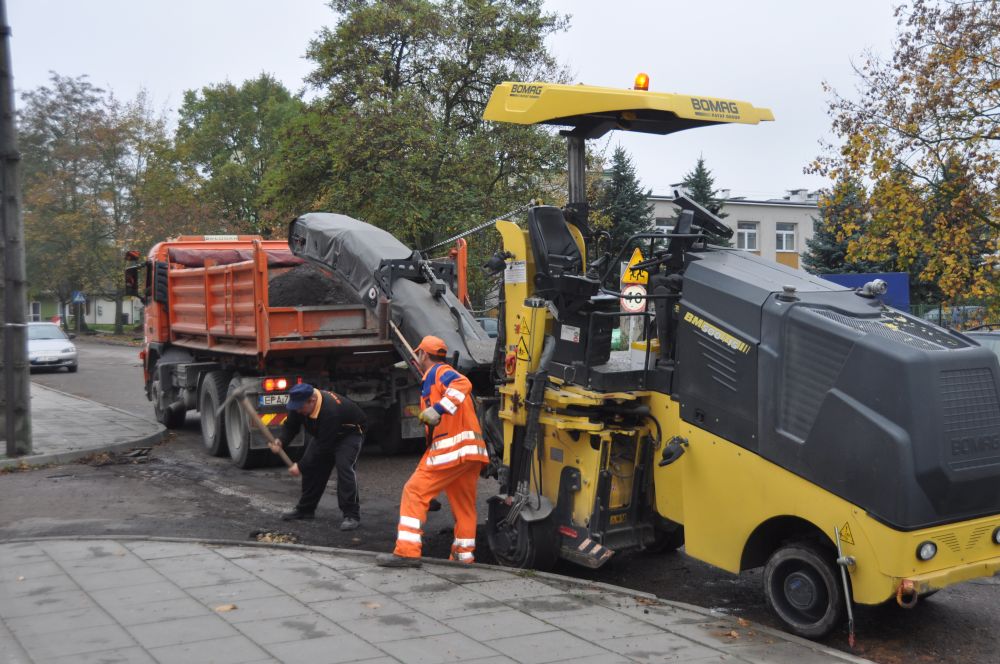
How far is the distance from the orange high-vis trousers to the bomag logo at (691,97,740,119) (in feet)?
9.41

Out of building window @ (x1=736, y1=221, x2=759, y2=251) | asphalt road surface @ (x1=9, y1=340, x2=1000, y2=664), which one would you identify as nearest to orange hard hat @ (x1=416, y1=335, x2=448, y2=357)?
asphalt road surface @ (x1=9, y1=340, x2=1000, y2=664)

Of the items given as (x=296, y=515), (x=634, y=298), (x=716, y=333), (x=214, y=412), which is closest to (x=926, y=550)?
(x=716, y=333)

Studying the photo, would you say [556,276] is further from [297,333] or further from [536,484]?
[297,333]

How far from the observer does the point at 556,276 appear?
645cm

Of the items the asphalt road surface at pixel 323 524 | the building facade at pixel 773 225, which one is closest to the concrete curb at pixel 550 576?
the asphalt road surface at pixel 323 524

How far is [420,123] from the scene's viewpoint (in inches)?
911

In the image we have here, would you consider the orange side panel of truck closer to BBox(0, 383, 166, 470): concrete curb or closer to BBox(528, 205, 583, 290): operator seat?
BBox(0, 383, 166, 470): concrete curb

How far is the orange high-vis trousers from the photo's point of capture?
6.50m

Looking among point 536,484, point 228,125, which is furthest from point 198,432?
point 228,125

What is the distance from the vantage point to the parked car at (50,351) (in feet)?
84.3

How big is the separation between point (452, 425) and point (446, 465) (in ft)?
0.92

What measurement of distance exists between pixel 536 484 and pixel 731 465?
157cm

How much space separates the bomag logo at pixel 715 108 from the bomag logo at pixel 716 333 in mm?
1440

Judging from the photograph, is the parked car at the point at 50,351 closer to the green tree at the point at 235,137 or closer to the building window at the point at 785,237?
the green tree at the point at 235,137
